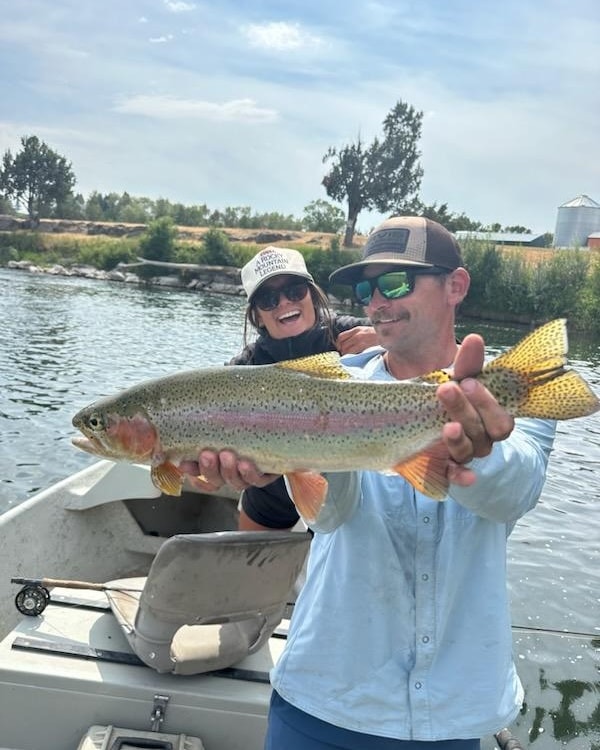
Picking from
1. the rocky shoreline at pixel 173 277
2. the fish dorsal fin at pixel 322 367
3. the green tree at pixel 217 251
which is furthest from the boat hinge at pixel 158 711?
the green tree at pixel 217 251

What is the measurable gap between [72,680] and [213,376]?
5.75ft

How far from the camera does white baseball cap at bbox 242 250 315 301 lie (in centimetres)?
476

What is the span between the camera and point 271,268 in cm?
480

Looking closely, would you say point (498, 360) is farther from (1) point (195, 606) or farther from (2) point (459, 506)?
(1) point (195, 606)

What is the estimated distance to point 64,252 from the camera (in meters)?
76.0

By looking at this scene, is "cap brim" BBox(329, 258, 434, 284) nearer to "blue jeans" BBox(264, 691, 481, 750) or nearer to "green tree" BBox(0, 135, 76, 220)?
"blue jeans" BBox(264, 691, 481, 750)

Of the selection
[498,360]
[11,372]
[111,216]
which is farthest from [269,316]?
[111,216]

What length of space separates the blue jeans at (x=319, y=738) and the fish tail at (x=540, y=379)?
3.51ft

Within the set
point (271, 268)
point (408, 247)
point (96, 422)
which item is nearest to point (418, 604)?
point (408, 247)

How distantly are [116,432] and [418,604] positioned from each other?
1434 mm

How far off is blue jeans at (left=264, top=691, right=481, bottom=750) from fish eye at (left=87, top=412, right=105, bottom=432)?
1328 millimetres

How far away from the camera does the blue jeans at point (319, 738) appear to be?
87.5 inches

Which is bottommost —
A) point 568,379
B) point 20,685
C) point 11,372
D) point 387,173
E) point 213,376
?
point 11,372

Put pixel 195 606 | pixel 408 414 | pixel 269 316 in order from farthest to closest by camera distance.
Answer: pixel 269 316 < pixel 195 606 < pixel 408 414
